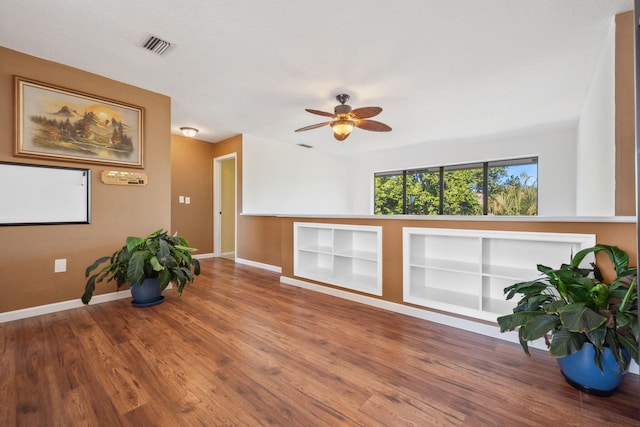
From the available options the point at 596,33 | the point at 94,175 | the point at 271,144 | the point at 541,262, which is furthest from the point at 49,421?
the point at 271,144

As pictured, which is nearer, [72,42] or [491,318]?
[491,318]

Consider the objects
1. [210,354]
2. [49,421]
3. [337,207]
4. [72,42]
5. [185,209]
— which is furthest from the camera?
[337,207]

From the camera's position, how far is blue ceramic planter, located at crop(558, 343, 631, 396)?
4.67ft

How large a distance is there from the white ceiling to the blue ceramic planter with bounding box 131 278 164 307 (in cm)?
218

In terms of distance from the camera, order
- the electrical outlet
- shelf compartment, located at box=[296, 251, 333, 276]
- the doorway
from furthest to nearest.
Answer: the doorway
shelf compartment, located at box=[296, 251, 333, 276]
the electrical outlet

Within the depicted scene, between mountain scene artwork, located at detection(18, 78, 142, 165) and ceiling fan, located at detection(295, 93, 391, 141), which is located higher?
ceiling fan, located at detection(295, 93, 391, 141)

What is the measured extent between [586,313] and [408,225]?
4.58ft

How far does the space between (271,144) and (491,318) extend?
4.60 metres

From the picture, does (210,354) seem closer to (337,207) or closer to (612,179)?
(612,179)

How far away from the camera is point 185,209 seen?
17.0 feet

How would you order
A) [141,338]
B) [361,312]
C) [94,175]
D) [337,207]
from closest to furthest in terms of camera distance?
1. [141,338]
2. [361,312]
3. [94,175]
4. [337,207]

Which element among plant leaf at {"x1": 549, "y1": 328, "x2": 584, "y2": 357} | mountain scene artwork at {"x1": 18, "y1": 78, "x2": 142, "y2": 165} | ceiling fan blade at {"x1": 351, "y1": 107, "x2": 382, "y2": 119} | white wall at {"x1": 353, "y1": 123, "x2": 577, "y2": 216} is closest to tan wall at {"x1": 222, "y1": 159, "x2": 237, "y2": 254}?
mountain scene artwork at {"x1": 18, "y1": 78, "x2": 142, "y2": 165}

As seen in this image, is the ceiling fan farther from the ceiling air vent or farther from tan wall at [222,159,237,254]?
tan wall at [222,159,237,254]

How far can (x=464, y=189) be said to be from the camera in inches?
232
